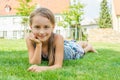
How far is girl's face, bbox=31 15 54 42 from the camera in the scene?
158 inches

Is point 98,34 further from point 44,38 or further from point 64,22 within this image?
point 44,38

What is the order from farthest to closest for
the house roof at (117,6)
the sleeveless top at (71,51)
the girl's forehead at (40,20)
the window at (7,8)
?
1. the window at (7,8)
2. the house roof at (117,6)
3. the sleeveless top at (71,51)
4. the girl's forehead at (40,20)

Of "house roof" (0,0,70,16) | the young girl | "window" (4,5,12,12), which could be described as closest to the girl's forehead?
the young girl

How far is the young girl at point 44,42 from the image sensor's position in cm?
404

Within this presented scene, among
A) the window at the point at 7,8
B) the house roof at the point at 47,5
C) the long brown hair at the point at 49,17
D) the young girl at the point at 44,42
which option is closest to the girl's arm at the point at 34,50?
the young girl at the point at 44,42

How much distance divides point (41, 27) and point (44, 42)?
37 centimetres

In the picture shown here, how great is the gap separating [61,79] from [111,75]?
67cm

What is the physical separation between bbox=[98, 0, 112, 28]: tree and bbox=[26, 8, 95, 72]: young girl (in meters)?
50.6

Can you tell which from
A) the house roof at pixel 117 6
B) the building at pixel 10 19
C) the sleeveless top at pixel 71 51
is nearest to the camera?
the sleeveless top at pixel 71 51

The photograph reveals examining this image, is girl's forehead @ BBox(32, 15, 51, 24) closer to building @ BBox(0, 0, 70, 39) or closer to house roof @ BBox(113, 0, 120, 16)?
house roof @ BBox(113, 0, 120, 16)

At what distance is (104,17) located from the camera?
56438 millimetres

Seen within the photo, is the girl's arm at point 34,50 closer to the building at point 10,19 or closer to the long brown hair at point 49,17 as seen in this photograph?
the long brown hair at point 49,17

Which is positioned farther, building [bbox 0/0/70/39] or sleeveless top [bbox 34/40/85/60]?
building [bbox 0/0/70/39]

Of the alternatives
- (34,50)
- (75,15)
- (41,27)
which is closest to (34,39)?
(41,27)
